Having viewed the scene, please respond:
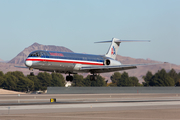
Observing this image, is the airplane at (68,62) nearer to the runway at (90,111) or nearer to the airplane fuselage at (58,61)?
the airplane fuselage at (58,61)

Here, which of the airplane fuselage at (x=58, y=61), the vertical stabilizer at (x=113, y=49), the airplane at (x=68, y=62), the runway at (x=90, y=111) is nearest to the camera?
the runway at (x=90, y=111)

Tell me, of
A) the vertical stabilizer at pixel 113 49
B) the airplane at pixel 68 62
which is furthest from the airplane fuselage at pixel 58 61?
the vertical stabilizer at pixel 113 49

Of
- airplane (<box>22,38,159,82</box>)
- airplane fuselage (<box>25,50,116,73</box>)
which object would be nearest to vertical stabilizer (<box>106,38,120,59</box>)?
airplane (<box>22,38,159,82</box>)

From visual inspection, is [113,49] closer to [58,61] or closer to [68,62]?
[68,62]

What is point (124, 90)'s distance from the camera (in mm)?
90938

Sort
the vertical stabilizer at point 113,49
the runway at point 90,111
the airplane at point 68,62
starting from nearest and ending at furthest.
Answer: the runway at point 90,111 < the airplane at point 68,62 < the vertical stabilizer at point 113,49

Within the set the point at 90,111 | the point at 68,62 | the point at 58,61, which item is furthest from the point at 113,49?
the point at 90,111

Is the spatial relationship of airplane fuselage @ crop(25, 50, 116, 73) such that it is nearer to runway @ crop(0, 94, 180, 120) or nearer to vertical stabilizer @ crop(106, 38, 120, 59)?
vertical stabilizer @ crop(106, 38, 120, 59)

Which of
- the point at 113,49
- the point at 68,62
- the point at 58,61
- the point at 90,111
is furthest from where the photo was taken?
the point at 113,49

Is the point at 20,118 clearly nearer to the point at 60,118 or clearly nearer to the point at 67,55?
the point at 60,118

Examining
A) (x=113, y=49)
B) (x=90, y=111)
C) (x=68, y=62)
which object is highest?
(x=113, y=49)

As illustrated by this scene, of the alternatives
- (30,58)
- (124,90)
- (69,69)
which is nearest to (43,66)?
(30,58)

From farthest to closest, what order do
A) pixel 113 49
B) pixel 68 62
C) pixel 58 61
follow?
pixel 113 49 → pixel 68 62 → pixel 58 61

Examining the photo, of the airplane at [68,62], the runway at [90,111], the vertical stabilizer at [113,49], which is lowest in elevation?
the runway at [90,111]
